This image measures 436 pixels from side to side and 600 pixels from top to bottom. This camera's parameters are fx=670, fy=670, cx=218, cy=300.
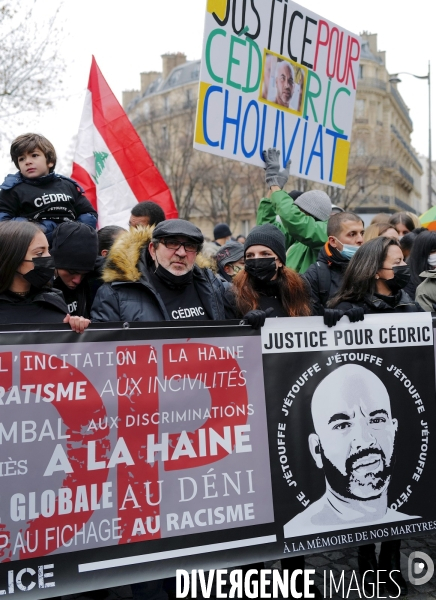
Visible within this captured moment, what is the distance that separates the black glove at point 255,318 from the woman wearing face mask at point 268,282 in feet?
0.71

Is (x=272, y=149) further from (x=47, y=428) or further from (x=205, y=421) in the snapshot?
(x=47, y=428)

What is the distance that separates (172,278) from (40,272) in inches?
27.0

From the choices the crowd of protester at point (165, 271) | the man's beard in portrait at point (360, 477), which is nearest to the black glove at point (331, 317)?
the crowd of protester at point (165, 271)

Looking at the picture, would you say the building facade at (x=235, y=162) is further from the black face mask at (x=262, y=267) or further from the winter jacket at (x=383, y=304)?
the black face mask at (x=262, y=267)

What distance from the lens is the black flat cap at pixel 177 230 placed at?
3.43 m

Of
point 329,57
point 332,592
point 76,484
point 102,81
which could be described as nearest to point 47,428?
point 76,484

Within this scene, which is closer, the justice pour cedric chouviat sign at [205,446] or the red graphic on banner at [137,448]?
the justice pour cedric chouviat sign at [205,446]

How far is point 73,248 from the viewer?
364 cm

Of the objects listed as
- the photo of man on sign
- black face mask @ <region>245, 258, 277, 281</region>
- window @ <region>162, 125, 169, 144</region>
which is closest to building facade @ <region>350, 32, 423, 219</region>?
window @ <region>162, 125, 169, 144</region>

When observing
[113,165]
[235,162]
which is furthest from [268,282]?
[235,162]

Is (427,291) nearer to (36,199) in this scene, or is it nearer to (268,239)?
(268,239)

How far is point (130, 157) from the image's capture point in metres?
6.58

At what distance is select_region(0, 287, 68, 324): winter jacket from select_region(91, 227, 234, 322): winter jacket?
0.22 m

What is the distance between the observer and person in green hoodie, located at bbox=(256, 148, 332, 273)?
4.69 metres
